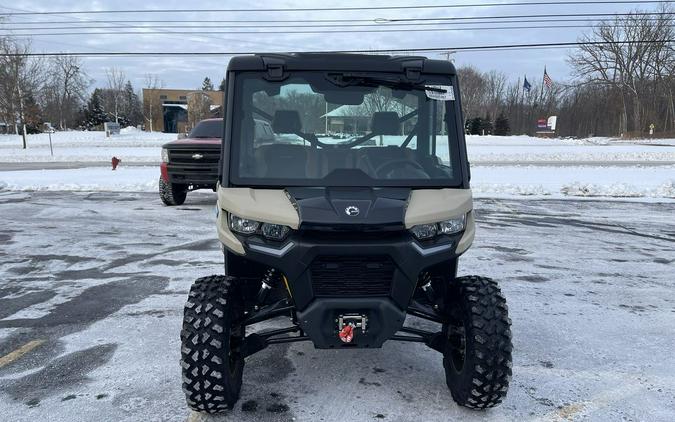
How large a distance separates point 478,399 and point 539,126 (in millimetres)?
75607

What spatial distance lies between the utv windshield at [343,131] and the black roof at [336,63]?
0.16 feet

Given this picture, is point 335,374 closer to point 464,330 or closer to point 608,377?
point 464,330

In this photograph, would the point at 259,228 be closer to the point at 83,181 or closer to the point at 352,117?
the point at 352,117

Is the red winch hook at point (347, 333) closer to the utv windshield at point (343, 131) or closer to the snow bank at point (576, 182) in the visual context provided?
the utv windshield at point (343, 131)

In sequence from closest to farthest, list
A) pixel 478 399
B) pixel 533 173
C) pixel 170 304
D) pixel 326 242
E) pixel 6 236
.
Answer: pixel 326 242, pixel 478 399, pixel 170 304, pixel 6 236, pixel 533 173

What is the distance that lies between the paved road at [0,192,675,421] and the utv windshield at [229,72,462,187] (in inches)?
59.7

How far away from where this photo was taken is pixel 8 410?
3.36 metres

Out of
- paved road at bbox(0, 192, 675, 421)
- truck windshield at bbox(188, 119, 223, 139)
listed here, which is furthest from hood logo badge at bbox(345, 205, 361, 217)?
truck windshield at bbox(188, 119, 223, 139)

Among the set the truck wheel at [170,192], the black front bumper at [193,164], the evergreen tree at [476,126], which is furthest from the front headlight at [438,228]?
the evergreen tree at [476,126]

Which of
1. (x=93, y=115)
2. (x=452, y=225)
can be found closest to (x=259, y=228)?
(x=452, y=225)

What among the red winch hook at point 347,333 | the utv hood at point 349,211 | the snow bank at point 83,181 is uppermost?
the utv hood at point 349,211

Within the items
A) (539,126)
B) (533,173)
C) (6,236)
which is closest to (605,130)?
(539,126)

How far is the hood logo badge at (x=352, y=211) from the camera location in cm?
290

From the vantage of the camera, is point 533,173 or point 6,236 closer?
point 6,236
